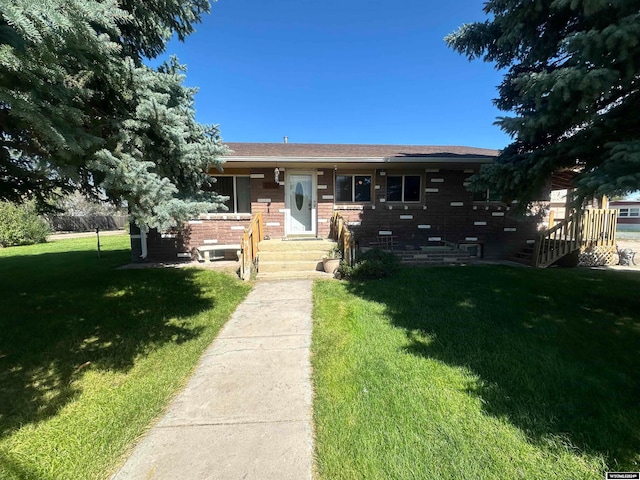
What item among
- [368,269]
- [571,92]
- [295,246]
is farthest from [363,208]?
[571,92]

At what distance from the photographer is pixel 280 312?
4812 mm

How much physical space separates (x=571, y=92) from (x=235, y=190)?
8299 millimetres

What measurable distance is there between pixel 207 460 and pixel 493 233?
10417 mm

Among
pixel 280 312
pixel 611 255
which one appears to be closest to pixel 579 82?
pixel 280 312

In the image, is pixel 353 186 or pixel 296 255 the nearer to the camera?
pixel 296 255

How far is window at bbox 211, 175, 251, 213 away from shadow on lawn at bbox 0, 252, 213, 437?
2823 millimetres

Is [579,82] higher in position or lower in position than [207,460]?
higher

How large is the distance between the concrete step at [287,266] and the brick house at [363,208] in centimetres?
237

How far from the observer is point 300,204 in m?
9.70

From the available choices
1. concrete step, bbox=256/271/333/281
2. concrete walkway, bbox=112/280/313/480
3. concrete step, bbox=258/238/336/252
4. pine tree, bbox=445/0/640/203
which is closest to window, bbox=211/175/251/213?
concrete step, bbox=258/238/336/252

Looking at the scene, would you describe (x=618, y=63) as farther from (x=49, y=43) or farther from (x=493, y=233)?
(x=493, y=233)

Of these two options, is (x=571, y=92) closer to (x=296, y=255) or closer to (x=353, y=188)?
(x=296, y=255)

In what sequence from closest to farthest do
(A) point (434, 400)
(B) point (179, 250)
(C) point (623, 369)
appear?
(A) point (434, 400) < (C) point (623, 369) < (B) point (179, 250)

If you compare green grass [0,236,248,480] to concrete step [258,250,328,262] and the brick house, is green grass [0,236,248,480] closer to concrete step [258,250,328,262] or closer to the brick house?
concrete step [258,250,328,262]
